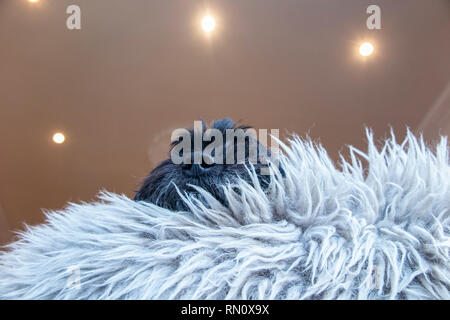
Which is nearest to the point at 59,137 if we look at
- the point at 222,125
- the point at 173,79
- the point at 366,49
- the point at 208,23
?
the point at 173,79

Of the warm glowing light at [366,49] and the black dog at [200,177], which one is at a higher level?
the warm glowing light at [366,49]

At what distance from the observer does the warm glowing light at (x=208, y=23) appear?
42.7 inches

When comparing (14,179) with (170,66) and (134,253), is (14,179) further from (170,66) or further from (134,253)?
(134,253)

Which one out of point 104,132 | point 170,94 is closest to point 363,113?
point 170,94

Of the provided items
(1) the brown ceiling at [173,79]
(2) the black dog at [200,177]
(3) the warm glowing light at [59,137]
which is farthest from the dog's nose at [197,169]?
(3) the warm glowing light at [59,137]

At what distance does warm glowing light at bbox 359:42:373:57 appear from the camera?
40.7 inches

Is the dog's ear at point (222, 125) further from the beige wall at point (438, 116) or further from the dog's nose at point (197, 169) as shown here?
the beige wall at point (438, 116)

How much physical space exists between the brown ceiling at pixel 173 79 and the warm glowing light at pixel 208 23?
0.02 metres

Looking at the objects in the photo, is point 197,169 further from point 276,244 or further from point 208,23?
point 208,23

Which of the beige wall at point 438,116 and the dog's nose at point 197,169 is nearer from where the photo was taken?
the dog's nose at point 197,169

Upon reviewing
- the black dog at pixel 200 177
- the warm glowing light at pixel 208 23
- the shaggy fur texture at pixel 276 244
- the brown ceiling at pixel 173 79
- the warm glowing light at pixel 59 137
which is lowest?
the shaggy fur texture at pixel 276 244

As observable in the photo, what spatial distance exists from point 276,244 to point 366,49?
0.95 metres

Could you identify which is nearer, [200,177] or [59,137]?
[200,177]

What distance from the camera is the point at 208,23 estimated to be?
1.10 m
